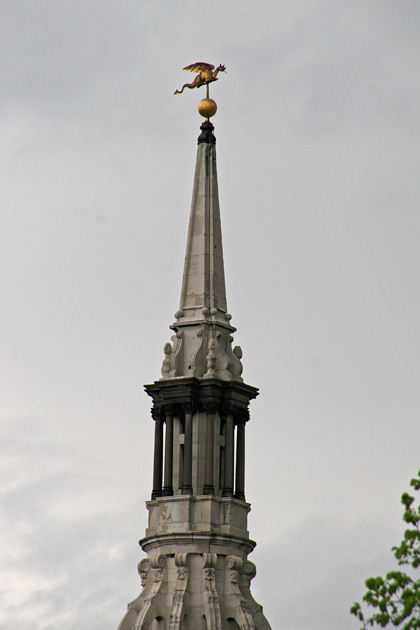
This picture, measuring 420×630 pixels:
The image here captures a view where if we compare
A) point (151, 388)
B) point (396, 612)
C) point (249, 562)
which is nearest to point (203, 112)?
point (151, 388)

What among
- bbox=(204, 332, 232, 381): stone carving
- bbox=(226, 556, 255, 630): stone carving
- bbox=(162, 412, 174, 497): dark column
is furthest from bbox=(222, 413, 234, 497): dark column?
bbox=(226, 556, 255, 630): stone carving

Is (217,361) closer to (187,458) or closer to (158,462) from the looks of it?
(187,458)

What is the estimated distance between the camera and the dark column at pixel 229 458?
101562mm

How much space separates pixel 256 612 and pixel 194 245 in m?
17.2

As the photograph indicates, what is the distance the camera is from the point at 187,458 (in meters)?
101

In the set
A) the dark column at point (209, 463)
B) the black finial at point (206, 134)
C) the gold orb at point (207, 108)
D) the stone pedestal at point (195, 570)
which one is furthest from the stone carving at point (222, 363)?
the gold orb at point (207, 108)

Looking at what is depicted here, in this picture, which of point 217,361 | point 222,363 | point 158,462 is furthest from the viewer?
point 217,361

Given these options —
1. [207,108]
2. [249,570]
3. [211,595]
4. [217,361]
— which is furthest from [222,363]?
[207,108]

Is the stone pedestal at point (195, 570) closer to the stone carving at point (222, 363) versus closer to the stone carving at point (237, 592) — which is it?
the stone carving at point (237, 592)

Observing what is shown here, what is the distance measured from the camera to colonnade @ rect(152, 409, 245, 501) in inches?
3979

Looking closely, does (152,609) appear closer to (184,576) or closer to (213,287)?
(184,576)

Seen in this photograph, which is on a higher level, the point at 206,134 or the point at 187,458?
the point at 206,134

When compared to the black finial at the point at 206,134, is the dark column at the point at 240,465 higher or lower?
lower

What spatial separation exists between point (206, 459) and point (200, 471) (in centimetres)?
64
